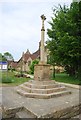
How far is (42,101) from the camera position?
850 centimetres

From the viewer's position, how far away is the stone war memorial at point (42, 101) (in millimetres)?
6598

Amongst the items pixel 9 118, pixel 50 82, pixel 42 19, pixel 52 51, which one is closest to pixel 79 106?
pixel 9 118

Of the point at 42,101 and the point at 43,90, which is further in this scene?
the point at 43,90

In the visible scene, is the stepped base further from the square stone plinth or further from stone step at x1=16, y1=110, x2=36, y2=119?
stone step at x1=16, y1=110, x2=36, y2=119

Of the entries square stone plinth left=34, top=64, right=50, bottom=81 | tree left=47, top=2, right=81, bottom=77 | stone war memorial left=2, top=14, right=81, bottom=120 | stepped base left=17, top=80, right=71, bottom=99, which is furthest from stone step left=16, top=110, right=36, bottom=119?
tree left=47, top=2, right=81, bottom=77

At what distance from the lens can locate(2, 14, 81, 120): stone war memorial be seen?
6598mm

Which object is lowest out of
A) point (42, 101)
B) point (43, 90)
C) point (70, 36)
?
point (42, 101)

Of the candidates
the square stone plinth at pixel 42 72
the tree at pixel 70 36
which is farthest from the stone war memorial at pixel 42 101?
the tree at pixel 70 36

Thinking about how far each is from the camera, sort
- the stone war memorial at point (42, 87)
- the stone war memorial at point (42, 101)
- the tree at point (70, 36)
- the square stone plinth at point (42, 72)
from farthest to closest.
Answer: the tree at point (70, 36) → the square stone plinth at point (42, 72) → the stone war memorial at point (42, 87) → the stone war memorial at point (42, 101)

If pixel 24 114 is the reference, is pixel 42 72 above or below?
above

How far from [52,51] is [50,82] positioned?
9791mm

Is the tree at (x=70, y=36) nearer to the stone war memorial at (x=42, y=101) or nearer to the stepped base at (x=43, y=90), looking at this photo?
the stone war memorial at (x=42, y=101)

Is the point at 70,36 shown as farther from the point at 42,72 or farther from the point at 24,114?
the point at 24,114

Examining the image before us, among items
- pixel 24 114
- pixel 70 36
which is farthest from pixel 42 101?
pixel 70 36
